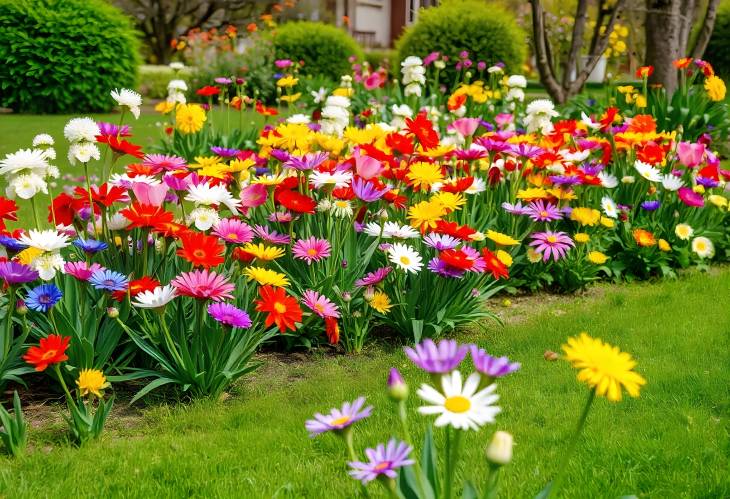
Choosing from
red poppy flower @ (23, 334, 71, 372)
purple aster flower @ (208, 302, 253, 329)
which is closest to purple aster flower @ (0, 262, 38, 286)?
red poppy flower @ (23, 334, 71, 372)

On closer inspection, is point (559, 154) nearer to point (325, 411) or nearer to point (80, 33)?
point (325, 411)

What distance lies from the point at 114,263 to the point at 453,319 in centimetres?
139

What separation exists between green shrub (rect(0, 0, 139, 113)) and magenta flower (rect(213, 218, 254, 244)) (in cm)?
945

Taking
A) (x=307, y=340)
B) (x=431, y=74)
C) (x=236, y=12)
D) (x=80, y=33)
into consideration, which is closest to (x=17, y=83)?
(x=80, y=33)

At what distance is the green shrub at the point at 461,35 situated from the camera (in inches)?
462

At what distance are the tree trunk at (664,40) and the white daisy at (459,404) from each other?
688 centimetres

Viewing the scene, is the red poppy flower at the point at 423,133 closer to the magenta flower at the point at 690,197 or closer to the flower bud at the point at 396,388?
the magenta flower at the point at 690,197

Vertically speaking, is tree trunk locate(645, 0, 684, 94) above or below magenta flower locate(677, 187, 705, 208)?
Result: above

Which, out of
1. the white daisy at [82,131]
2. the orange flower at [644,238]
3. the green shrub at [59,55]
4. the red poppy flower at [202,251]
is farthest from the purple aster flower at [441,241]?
the green shrub at [59,55]

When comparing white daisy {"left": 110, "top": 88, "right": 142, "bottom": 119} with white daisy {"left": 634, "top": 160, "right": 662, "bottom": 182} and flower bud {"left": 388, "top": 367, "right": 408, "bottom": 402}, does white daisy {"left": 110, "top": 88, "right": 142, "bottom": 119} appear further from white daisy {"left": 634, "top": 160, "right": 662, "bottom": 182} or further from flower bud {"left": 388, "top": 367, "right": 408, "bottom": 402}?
white daisy {"left": 634, "top": 160, "right": 662, "bottom": 182}

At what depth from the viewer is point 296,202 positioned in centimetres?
327

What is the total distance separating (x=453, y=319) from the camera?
3535 millimetres

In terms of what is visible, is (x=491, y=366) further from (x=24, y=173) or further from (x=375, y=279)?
(x=24, y=173)

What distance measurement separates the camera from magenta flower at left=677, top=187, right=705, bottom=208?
441cm
